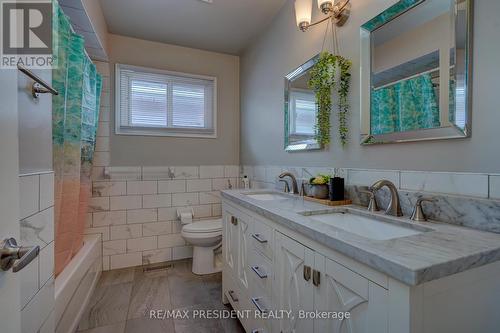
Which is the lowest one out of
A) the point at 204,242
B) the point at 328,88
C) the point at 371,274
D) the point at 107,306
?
the point at 107,306

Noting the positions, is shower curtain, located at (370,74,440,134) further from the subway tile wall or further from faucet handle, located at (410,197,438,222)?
the subway tile wall

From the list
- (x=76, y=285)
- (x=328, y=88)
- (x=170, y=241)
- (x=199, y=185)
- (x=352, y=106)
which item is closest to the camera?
(x=352, y=106)

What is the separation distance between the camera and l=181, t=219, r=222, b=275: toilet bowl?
7.61ft

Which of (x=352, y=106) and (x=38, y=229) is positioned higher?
(x=352, y=106)

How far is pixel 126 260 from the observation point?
2.55m

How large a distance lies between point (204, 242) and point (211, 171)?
0.91 meters

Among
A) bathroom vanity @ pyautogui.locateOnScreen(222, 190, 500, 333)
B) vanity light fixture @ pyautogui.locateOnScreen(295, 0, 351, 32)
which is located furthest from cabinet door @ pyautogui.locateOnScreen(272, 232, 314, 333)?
vanity light fixture @ pyautogui.locateOnScreen(295, 0, 351, 32)

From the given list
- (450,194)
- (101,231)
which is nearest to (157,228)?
(101,231)

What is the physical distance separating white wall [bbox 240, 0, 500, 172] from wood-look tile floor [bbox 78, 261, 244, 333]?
130 cm

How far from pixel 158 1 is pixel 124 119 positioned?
47.4 inches

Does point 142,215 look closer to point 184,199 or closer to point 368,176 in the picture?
point 184,199

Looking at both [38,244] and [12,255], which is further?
[38,244]

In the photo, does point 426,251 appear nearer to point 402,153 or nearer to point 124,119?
point 402,153

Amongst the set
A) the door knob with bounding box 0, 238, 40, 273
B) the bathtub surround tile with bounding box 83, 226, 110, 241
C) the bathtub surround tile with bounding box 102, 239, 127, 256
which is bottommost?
the bathtub surround tile with bounding box 102, 239, 127, 256
